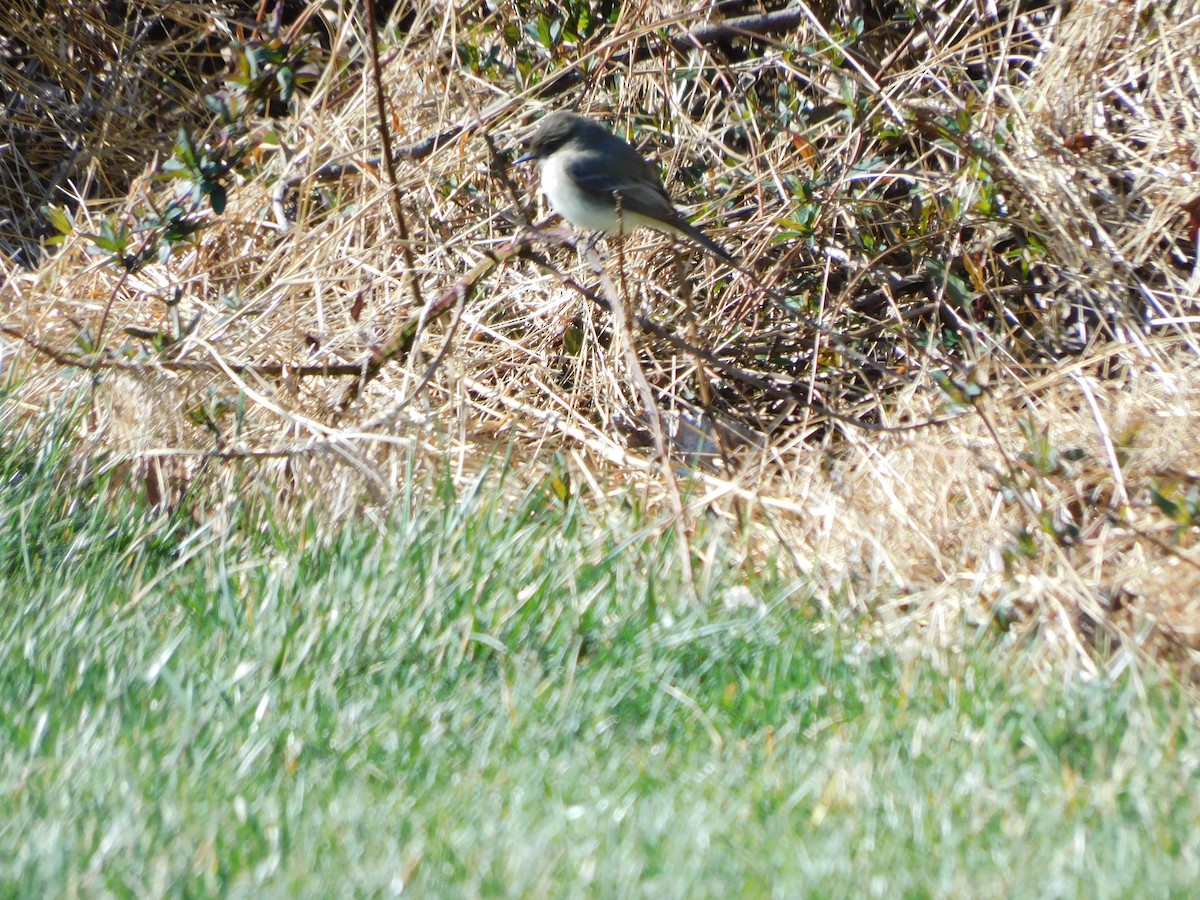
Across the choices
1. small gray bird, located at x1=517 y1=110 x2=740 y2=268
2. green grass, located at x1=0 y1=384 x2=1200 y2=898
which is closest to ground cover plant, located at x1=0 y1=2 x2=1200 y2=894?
green grass, located at x1=0 y1=384 x2=1200 y2=898

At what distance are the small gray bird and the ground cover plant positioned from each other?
0.20 metres

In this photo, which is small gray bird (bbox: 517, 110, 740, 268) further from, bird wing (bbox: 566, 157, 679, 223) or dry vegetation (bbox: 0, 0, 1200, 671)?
dry vegetation (bbox: 0, 0, 1200, 671)

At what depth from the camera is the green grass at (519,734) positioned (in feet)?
6.47

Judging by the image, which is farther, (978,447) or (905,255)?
(905,255)

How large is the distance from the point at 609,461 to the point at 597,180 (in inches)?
34.0

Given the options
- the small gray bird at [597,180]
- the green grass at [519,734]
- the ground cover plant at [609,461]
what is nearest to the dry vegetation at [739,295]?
the ground cover plant at [609,461]

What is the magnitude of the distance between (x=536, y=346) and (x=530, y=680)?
86.8 inches

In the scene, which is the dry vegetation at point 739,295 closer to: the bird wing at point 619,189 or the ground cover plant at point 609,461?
the ground cover plant at point 609,461

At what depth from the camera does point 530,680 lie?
2584 mm

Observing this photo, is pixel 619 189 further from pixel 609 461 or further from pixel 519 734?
pixel 519 734

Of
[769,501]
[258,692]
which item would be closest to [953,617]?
[769,501]

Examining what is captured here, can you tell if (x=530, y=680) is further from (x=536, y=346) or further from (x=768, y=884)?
(x=536, y=346)

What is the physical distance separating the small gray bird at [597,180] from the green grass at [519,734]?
119 cm

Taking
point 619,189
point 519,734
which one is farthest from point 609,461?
point 519,734
